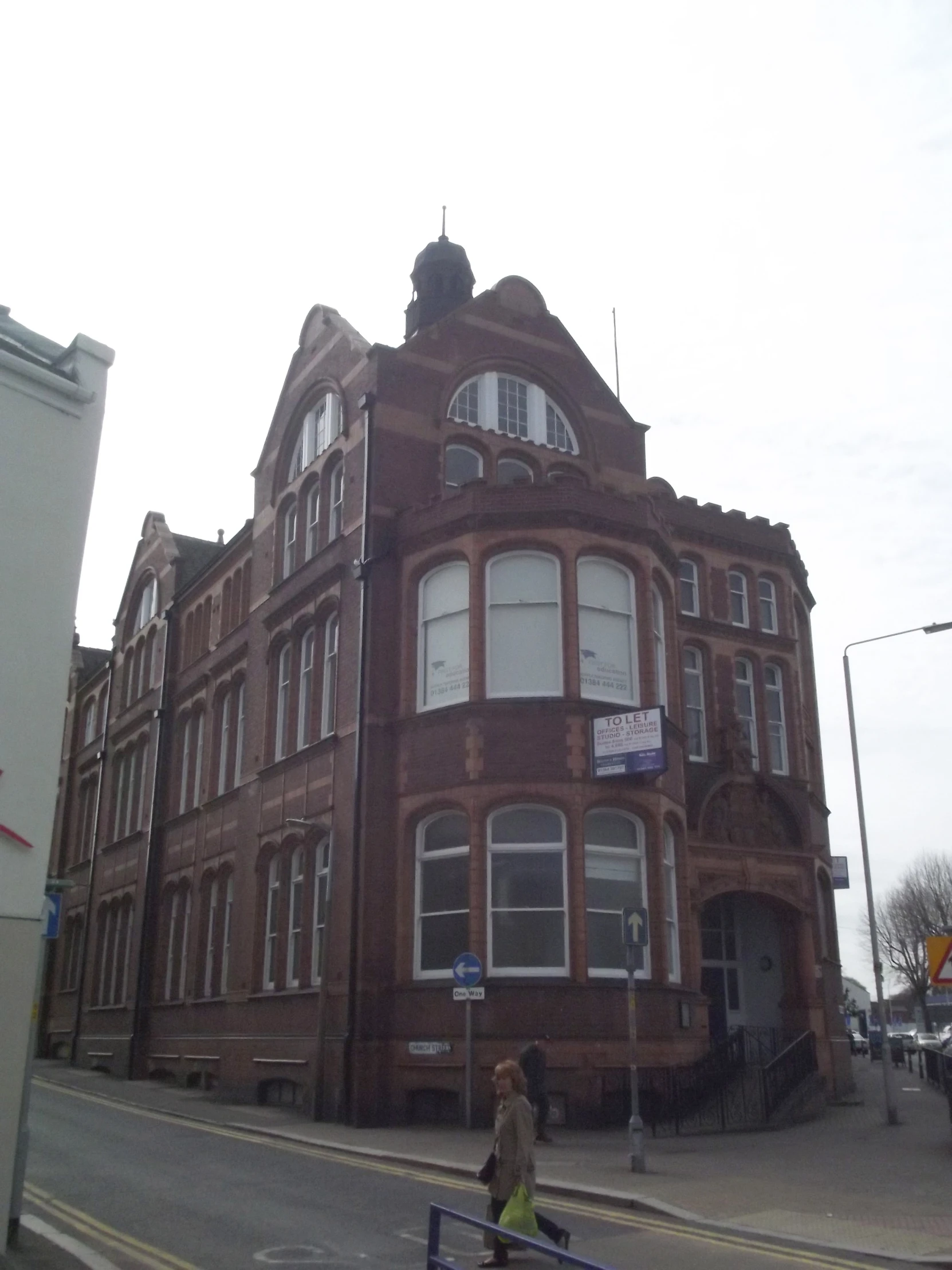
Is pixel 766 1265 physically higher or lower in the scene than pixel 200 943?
lower

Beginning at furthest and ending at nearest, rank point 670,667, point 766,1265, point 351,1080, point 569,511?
point 670,667 → point 569,511 → point 351,1080 → point 766,1265

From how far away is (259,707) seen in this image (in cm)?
2891

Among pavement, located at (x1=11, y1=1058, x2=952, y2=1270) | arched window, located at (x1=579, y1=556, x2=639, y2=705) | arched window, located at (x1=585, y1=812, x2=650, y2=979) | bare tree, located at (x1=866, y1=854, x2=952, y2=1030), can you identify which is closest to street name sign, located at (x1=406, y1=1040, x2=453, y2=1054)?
pavement, located at (x1=11, y1=1058, x2=952, y2=1270)

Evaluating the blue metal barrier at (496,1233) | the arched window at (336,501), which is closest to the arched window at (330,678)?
the arched window at (336,501)

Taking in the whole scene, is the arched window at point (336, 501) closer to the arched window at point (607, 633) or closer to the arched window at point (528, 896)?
the arched window at point (607, 633)

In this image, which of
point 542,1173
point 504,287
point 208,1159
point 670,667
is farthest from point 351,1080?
point 504,287

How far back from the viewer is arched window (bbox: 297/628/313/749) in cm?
2677

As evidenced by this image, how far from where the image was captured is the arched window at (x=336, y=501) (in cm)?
2670

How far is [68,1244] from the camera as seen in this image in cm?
1027

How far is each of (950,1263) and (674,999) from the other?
1167 cm

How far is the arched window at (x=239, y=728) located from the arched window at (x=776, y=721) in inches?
507

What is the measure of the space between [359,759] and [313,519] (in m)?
7.46

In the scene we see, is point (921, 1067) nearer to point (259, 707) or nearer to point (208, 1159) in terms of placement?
point (259, 707)

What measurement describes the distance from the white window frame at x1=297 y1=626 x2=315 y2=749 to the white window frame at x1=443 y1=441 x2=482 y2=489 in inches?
174
